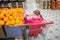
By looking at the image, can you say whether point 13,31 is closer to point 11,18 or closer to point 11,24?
point 11,24

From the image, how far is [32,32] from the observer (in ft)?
6.42

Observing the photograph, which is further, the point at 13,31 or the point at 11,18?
the point at 11,18

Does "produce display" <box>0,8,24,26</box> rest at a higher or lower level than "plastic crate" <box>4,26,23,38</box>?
higher

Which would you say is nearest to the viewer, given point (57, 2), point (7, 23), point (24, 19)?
point (7, 23)

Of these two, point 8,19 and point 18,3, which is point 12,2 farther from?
point 8,19

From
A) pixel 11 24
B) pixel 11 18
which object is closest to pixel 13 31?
pixel 11 24

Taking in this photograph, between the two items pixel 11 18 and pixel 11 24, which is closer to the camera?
pixel 11 24

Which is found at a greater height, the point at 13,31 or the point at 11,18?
the point at 11,18

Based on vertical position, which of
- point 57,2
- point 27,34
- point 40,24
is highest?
point 40,24

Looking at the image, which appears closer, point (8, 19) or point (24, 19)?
point (8, 19)

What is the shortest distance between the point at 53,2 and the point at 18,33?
797 cm

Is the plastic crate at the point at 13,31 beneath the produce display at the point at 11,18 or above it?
beneath

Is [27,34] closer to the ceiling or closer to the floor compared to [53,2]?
closer to the ceiling

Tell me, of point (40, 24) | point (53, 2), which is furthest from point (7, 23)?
point (53, 2)
